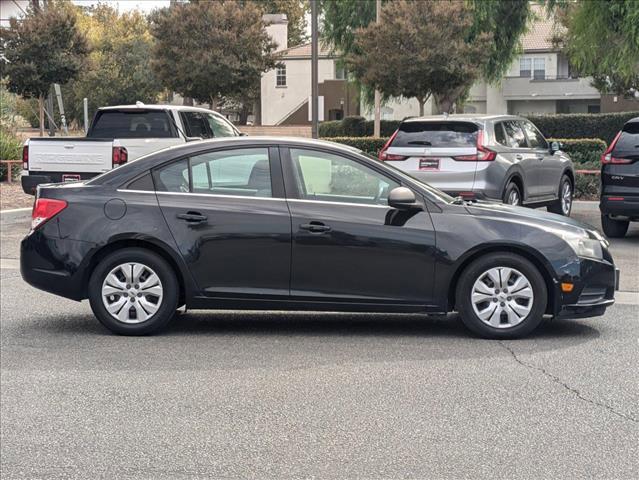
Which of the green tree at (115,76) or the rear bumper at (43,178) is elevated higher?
the green tree at (115,76)

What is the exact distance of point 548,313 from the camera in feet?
25.4

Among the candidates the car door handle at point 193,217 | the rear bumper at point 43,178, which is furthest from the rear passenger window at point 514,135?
the car door handle at point 193,217

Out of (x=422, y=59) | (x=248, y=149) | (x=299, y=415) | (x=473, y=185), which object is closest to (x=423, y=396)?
(x=299, y=415)

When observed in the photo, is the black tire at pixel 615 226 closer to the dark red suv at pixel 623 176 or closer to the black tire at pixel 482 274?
the dark red suv at pixel 623 176

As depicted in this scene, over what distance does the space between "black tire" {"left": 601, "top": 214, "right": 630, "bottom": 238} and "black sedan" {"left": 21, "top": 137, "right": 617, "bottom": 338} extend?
274 inches

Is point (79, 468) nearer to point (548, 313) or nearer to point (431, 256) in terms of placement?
point (431, 256)

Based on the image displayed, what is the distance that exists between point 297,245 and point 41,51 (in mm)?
22146

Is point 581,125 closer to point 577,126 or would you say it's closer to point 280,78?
point 577,126

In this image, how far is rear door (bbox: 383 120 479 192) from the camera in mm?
13438

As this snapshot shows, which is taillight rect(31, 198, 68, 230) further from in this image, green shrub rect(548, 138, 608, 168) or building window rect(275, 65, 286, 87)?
building window rect(275, 65, 286, 87)

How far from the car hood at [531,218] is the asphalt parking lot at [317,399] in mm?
870

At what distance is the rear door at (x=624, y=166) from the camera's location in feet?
43.2

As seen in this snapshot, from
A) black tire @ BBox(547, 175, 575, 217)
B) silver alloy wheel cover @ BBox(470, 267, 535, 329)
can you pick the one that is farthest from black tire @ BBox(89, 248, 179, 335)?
black tire @ BBox(547, 175, 575, 217)

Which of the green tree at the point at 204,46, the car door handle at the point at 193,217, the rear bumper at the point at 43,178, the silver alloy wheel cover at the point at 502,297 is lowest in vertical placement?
the silver alloy wheel cover at the point at 502,297
